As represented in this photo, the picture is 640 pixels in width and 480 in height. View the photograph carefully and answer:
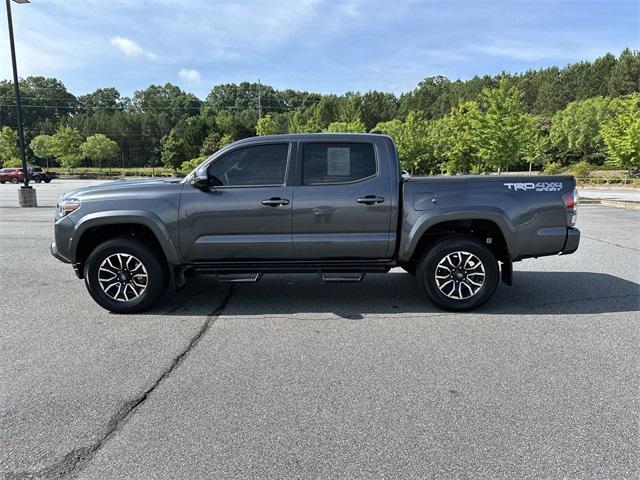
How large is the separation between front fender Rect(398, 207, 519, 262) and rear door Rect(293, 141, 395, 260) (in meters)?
0.22

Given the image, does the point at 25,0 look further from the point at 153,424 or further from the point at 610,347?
the point at 610,347

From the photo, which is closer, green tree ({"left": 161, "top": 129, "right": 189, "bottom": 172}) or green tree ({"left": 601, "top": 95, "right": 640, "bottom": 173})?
green tree ({"left": 601, "top": 95, "right": 640, "bottom": 173})

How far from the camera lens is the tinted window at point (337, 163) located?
16.5 feet

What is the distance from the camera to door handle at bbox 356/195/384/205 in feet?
16.1

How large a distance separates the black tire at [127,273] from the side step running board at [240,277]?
2.29 ft

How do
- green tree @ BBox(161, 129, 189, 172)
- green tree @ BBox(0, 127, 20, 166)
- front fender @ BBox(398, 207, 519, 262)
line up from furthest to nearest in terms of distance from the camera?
green tree @ BBox(161, 129, 189, 172) → green tree @ BBox(0, 127, 20, 166) → front fender @ BBox(398, 207, 519, 262)

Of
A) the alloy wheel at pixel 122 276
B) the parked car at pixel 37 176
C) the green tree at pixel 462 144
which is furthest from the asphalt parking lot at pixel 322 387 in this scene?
the parked car at pixel 37 176

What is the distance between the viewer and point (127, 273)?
508 centimetres

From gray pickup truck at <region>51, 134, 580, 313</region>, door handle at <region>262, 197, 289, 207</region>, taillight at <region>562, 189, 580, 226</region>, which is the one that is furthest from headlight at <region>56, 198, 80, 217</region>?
taillight at <region>562, 189, 580, 226</region>

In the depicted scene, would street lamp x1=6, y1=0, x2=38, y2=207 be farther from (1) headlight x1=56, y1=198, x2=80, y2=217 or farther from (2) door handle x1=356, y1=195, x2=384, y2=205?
(2) door handle x1=356, y1=195, x2=384, y2=205

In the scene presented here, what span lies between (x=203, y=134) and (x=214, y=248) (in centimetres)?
9312

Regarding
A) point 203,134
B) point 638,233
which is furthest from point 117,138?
point 638,233

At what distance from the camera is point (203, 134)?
304ft

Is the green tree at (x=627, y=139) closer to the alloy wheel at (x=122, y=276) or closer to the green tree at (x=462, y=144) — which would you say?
the green tree at (x=462, y=144)
